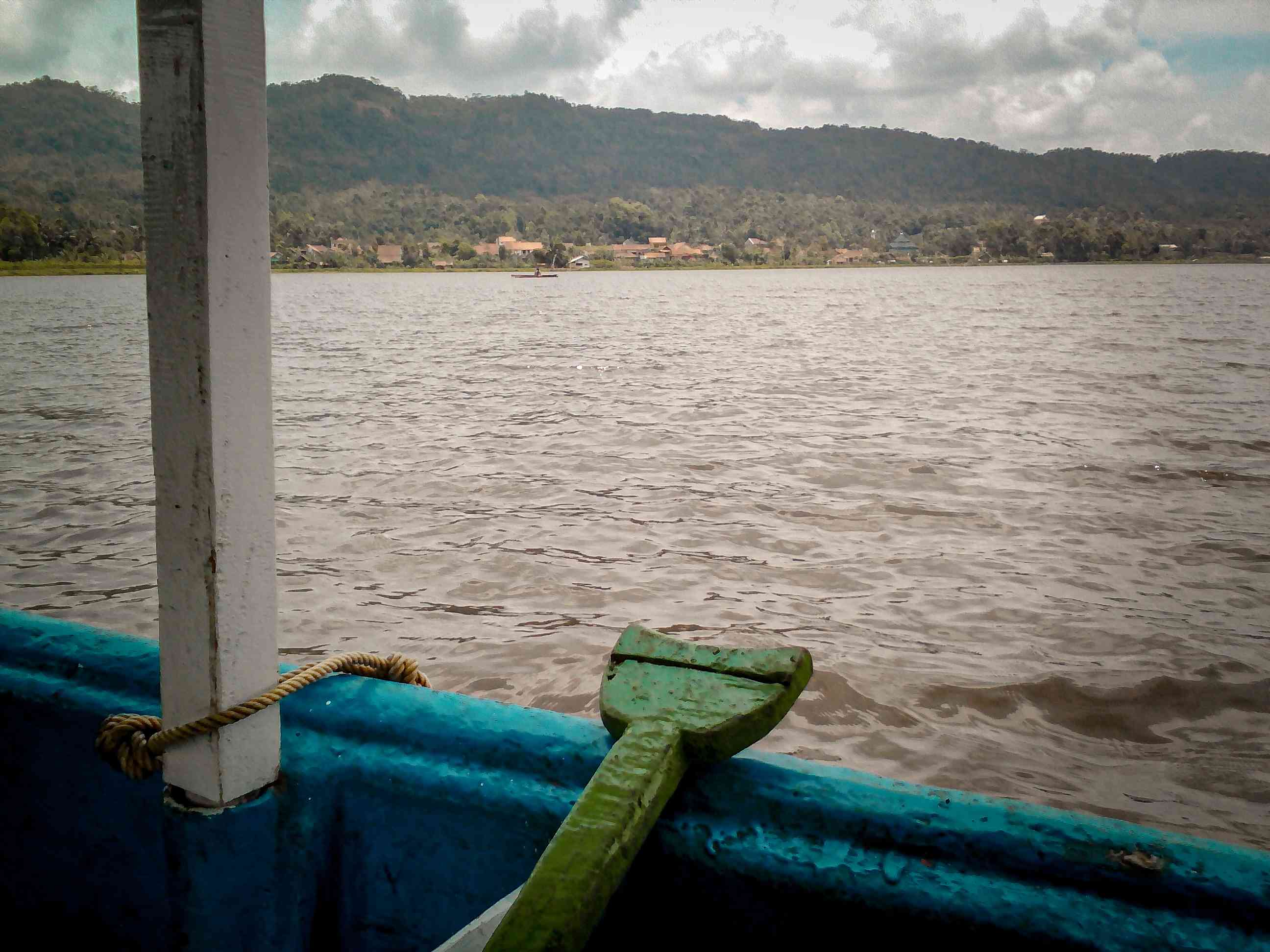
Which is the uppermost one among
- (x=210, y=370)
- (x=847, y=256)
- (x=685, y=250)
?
(x=685, y=250)

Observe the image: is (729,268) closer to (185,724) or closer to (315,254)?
(315,254)

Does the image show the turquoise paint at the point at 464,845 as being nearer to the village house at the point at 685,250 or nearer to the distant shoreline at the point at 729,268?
the distant shoreline at the point at 729,268

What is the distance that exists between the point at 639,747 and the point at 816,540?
179 inches

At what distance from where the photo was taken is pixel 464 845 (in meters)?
1.27

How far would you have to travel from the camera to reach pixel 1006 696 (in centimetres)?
360

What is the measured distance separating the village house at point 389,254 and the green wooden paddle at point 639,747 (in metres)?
78.9

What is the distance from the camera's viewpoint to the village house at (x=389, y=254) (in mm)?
76438

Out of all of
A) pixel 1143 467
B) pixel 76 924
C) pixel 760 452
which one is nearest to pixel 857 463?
pixel 760 452

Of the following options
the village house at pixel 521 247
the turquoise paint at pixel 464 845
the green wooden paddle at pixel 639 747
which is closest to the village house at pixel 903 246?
the village house at pixel 521 247

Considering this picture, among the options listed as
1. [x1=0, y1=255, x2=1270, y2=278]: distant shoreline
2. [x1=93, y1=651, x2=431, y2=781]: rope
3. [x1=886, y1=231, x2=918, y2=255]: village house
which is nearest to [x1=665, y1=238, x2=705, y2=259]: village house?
[x1=0, y1=255, x2=1270, y2=278]: distant shoreline

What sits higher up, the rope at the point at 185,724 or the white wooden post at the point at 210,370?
the white wooden post at the point at 210,370

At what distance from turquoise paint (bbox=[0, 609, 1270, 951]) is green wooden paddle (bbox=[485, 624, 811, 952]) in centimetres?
7

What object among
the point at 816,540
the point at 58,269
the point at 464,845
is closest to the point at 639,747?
the point at 464,845

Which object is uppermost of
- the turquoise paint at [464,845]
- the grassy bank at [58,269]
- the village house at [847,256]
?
the village house at [847,256]
